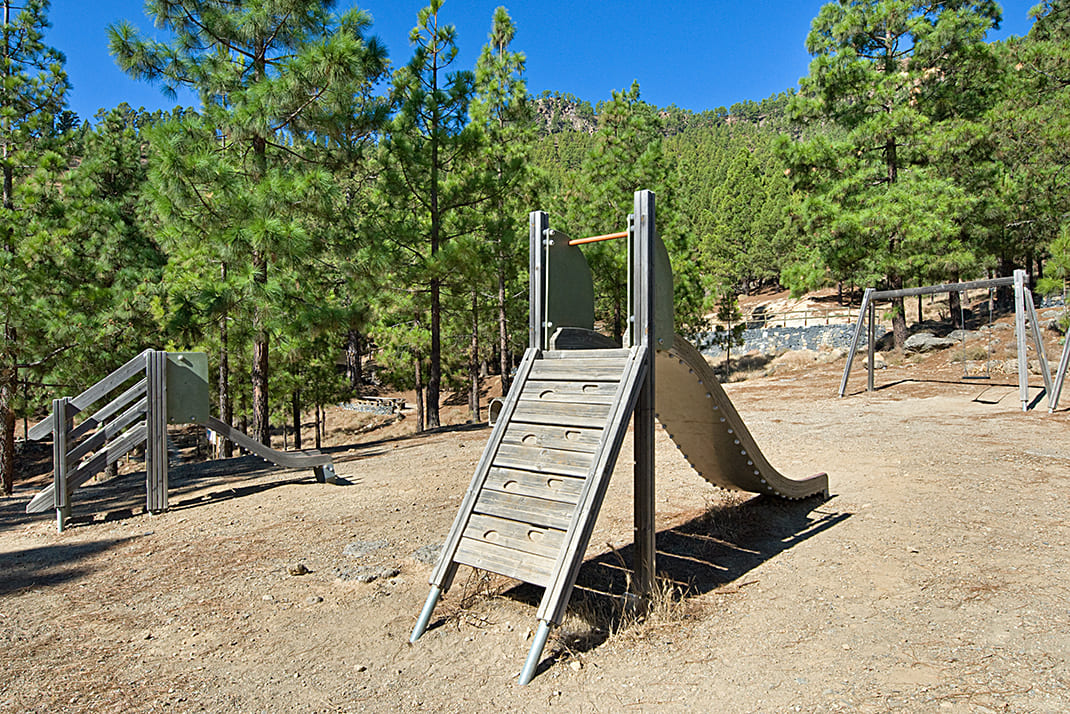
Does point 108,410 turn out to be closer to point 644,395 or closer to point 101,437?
point 101,437

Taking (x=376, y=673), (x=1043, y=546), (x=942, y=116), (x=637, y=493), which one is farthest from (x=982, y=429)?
(x=942, y=116)

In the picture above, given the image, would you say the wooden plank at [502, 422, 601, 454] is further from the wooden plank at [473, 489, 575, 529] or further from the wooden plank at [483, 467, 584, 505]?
the wooden plank at [473, 489, 575, 529]

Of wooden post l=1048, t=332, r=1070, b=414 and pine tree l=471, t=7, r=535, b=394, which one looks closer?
wooden post l=1048, t=332, r=1070, b=414

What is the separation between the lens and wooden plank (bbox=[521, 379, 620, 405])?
4.09 meters

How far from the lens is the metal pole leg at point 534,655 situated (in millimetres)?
3248

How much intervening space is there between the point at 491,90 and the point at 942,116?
41.3 feet

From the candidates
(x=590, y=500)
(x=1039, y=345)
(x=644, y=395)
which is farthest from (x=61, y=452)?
(x=1039, y=345)

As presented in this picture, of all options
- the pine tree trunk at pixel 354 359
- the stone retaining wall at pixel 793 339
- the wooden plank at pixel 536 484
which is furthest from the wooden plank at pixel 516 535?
the pine tree trunk at pixel 354 359

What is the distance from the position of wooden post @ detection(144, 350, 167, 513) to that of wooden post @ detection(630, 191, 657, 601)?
5023 millimetres

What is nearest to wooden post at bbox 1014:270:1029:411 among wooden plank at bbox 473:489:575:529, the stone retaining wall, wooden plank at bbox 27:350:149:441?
the stone retaining wall

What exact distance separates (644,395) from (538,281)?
1.08 meters

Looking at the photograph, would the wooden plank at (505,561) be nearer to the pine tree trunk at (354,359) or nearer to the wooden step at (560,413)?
the wooden step at (560,413)

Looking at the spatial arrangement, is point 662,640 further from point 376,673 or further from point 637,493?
point 376,673

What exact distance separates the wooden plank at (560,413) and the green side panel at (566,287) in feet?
1.89
